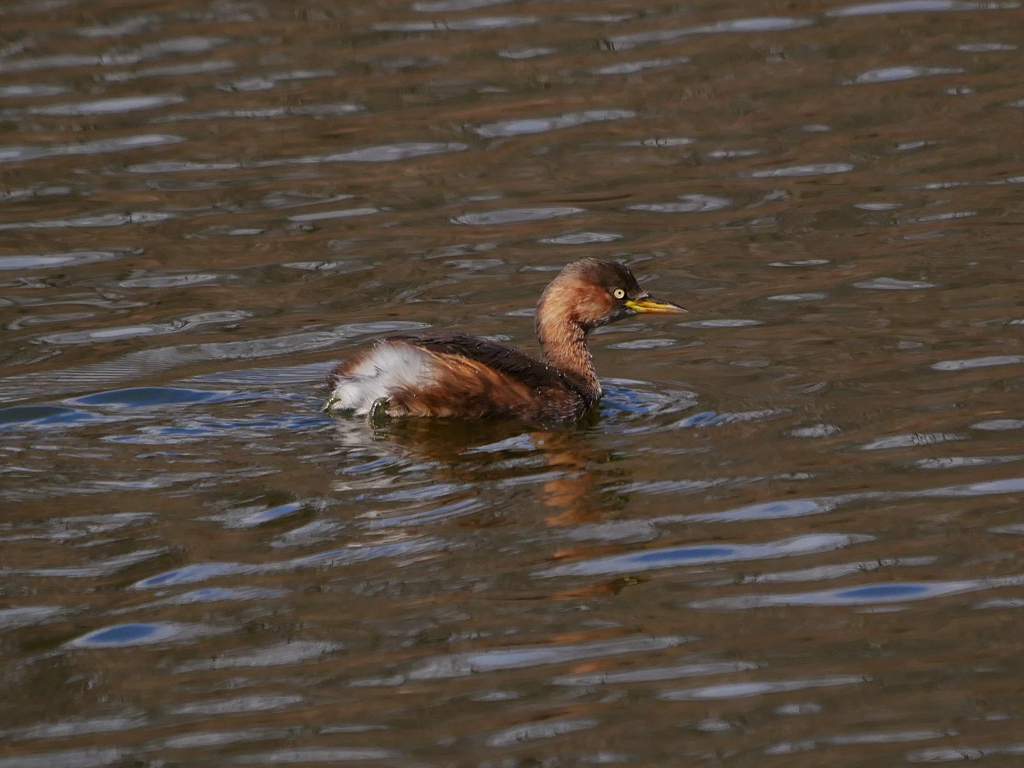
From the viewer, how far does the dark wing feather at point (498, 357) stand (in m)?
7.71

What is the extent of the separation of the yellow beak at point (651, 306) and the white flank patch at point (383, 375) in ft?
4.58

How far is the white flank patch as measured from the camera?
25.1 feet

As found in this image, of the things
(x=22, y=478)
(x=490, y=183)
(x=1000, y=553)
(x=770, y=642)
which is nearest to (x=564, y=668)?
(x=770, y=642)

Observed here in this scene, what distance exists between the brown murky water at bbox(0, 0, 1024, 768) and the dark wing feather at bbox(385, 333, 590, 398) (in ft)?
0.95

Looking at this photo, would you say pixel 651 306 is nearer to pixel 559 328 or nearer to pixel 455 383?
pixel 559 328

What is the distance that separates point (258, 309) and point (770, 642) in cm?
500

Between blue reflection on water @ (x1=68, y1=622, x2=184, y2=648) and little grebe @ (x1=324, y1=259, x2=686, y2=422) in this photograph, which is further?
little grebe @ (x1=324, y1=259, x2=686, y2=422)

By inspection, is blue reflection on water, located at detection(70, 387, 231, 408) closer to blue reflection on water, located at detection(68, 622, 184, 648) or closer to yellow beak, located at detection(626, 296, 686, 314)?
yellow beak, located at detection(626, 296, 686, 314)

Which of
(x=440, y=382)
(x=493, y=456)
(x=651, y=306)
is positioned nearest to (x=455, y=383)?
(x=440, y=382)

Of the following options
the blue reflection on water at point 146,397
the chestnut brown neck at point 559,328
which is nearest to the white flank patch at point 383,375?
the blue reflection on water at point 146,397

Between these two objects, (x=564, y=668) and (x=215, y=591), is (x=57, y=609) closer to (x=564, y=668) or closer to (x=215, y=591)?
(x=215, y=591)

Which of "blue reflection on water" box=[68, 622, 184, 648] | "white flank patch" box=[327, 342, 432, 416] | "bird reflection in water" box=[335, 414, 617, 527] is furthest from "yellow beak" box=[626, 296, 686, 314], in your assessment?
"blue reflection on water" box=[68, 622, 184, 648]

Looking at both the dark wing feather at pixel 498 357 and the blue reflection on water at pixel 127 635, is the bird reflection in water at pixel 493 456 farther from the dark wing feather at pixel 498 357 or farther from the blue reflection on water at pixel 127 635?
the blue reflection on water at pixel 127 635

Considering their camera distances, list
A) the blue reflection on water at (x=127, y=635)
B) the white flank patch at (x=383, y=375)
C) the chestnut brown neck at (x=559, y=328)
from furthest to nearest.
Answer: the chestnut brown neck at (x=559, y=328), the white flank patch at (x=383, y=375), the blue reflection on water at (x=127, y=635)
